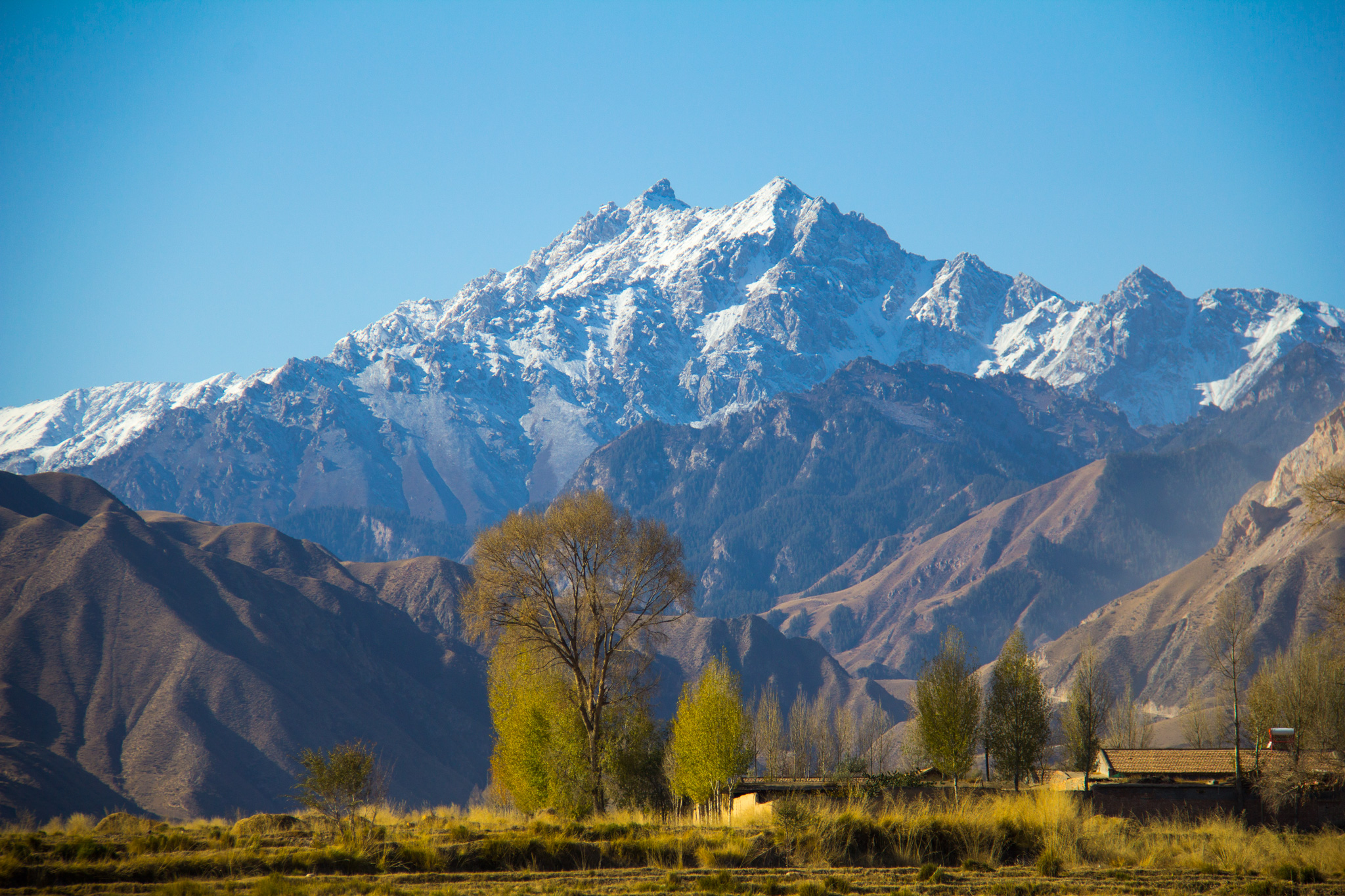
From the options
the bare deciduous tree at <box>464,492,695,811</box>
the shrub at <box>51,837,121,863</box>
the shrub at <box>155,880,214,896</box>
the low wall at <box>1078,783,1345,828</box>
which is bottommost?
the low wall at <box>1078,783,1345,828</box>

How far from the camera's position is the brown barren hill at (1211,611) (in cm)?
15538

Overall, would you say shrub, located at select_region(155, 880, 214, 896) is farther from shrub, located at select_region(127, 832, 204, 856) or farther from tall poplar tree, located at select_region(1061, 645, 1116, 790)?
tall poplar tree, located at select_region(1061, 645, 1116, 790)

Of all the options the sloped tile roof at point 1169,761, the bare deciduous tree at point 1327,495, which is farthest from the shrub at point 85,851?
the sloped tile roof at point 1169,761

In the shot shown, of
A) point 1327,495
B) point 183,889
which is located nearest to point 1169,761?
point 1327,495

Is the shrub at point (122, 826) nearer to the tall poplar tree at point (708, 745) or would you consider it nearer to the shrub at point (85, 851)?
the shrub at point (85, 851)

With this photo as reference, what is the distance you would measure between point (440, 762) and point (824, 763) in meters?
68.4

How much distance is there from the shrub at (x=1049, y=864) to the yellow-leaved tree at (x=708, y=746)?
18358mm

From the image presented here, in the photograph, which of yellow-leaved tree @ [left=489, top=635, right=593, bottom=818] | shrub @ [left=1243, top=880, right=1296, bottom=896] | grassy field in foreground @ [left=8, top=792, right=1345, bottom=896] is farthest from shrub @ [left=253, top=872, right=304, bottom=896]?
shrub @ [left=1243, top=880, right=1296, bottom=896]

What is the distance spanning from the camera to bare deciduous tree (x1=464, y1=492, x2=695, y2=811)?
138ft

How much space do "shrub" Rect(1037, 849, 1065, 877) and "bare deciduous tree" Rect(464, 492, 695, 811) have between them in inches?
783

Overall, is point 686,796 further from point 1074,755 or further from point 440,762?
point 440,762

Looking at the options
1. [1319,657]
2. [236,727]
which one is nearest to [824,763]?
[1319,657]

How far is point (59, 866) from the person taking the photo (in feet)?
70.6

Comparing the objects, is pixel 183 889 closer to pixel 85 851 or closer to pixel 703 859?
pixel 85 851
